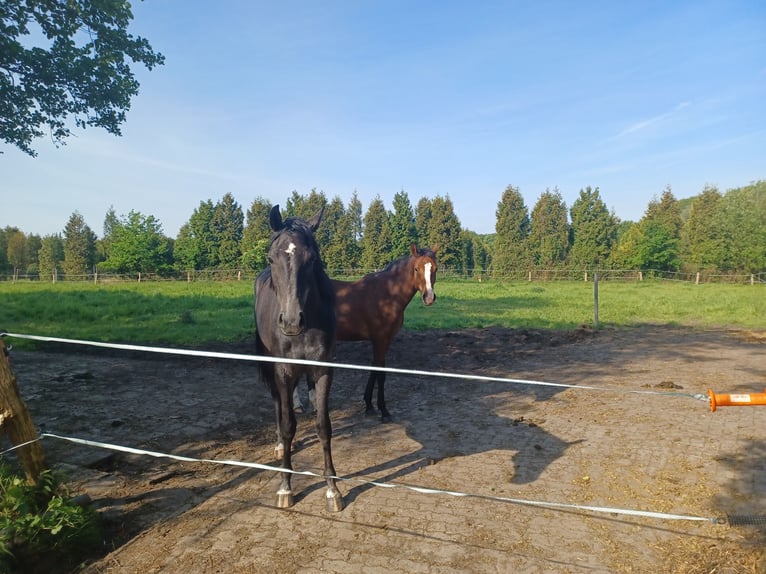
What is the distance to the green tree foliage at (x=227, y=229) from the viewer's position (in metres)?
48.8

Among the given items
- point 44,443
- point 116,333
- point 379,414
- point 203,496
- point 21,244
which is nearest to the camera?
point 203,496

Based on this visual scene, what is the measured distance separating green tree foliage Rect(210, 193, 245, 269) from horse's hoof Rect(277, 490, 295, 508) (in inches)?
1842

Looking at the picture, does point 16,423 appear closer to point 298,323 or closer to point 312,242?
point 298,323

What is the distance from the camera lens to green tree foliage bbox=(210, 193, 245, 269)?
1923 inches

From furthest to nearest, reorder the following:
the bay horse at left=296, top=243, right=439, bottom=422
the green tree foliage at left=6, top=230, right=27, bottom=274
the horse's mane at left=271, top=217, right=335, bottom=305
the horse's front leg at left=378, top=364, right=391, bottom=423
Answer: the green tree foliage at left=6, top=230, right=27, bottom=274 → the bay horse at left=296, top=243, right=439, bottom=422 → the horse's front leg at left=378, top=364, right=391, bottom=423 → the horse's mane at left=271, top=217, right=335, bottom=305

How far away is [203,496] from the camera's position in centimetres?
383

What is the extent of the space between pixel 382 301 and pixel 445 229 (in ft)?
122

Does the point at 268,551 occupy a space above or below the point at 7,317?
below

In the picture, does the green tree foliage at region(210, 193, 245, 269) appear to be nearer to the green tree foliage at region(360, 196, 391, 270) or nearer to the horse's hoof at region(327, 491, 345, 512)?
the green tree foliage at region(360, 196, 391, 270)

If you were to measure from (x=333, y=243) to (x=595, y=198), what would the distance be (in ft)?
90.6

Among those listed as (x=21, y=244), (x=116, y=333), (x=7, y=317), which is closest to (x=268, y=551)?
(x=116, y=333)

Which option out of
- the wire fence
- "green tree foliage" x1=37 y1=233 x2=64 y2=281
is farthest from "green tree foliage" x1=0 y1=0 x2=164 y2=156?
"green tree foliage" x1=37 y1=233 x2=64 y2=281

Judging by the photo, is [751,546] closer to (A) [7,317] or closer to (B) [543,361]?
(B) [543,361]

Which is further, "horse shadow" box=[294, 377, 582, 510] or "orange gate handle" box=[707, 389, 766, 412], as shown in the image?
"horse shadow" box=[294, 377, 582, 510]
